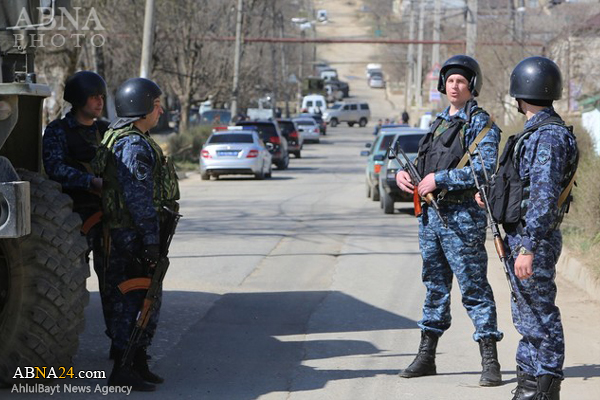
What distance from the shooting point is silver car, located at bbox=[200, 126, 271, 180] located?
28.8m

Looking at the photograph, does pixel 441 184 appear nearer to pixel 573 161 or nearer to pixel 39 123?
pixel 573 161

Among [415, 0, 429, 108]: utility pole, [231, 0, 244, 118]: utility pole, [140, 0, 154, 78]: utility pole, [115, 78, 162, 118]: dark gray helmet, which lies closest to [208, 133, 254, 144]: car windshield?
[140, 0, 154, 78]: utility pole

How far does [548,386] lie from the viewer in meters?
5.80

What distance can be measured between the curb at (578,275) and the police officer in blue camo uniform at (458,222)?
3664 millimetres

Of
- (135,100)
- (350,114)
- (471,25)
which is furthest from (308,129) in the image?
(135,100)

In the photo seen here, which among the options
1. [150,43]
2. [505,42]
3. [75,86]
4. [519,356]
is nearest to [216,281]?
[75,86]

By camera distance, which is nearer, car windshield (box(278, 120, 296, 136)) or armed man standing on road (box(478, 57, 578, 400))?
armed man standing on road (box(478, 57, 578, 400))

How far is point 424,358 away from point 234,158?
22.3 meters

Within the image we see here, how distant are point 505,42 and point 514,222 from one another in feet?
78.1

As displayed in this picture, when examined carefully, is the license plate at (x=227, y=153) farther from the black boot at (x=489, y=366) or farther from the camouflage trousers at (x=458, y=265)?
the black boot at (x=489, y=366)

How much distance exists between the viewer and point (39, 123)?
22.7 ft

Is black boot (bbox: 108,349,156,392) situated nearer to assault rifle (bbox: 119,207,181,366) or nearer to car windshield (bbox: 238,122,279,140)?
assault rifle (bbox: 119,207,181,366)

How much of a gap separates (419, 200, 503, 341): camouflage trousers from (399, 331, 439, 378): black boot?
6 cm

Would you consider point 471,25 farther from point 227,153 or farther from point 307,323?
point 307,323
